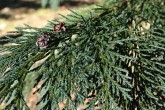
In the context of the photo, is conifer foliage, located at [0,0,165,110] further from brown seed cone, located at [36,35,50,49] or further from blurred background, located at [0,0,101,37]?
blurred background, located at [0,0,101,37]

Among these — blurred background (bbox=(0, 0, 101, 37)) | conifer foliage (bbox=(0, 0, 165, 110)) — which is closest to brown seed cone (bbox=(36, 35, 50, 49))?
conifer foliage (bbox=(0, 0, 165, 110))

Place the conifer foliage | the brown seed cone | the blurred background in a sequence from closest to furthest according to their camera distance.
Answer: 1. the conifer foliage
2. the brown seed cone
3. the blurred background

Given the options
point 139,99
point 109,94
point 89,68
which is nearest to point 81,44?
point 89,68

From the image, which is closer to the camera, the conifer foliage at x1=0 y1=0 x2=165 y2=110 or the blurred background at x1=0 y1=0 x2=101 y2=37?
the conifer foliage at x1=0 y1=0 x2=165 y2=110

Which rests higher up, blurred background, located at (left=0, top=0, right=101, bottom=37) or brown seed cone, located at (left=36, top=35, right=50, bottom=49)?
brown seed cone, located at (left=36, top=35, right=50, bottom=49)

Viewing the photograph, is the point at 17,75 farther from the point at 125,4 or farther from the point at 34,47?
the point at 125,4

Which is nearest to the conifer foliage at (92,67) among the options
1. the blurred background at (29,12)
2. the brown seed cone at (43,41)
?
the brown seed cone at (43,41)
